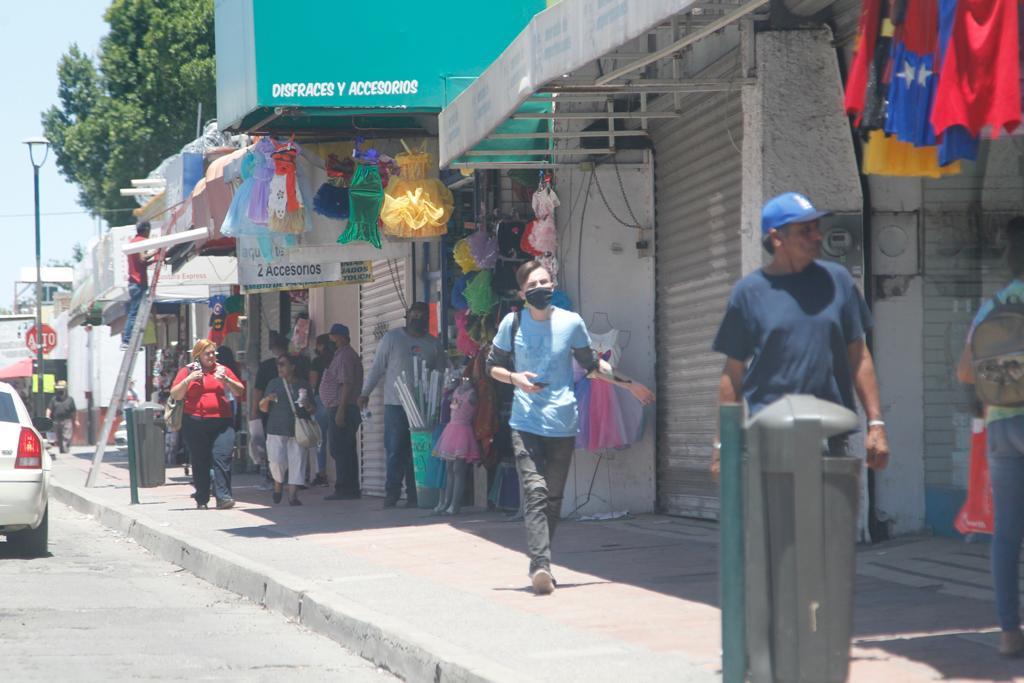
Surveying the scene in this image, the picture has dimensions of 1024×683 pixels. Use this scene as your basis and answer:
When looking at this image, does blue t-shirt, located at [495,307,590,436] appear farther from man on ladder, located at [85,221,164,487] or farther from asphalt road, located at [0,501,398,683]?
man on ladder, located at [85,221,164,487]

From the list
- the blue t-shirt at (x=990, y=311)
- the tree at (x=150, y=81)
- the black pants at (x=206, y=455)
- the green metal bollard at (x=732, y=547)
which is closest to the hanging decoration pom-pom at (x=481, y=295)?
the black pants at (x=206, y=455)

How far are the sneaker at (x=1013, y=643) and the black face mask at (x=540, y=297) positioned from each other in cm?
366

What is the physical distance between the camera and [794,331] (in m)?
5.74

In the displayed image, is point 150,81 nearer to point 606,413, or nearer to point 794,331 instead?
point 606,413

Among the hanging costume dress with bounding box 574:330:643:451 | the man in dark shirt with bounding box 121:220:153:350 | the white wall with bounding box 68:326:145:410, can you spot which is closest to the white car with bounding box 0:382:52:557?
the hanging costume dress with bounding box 574:330:643:451

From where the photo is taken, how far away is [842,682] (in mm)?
4258

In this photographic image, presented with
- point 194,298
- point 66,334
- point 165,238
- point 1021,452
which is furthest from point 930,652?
point 66,334

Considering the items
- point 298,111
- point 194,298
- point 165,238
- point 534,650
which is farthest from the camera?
point 194,298

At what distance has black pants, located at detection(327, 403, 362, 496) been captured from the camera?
56.4 ft

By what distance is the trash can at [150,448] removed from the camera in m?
18.1

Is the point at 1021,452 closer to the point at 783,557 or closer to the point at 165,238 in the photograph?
the point at 783,557

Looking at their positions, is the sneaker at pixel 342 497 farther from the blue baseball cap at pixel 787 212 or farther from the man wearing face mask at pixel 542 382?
the blue baseball cap at pixel 787 212

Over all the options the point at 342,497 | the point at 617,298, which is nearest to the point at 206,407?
the point at 342,497

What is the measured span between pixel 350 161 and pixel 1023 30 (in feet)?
32.4
